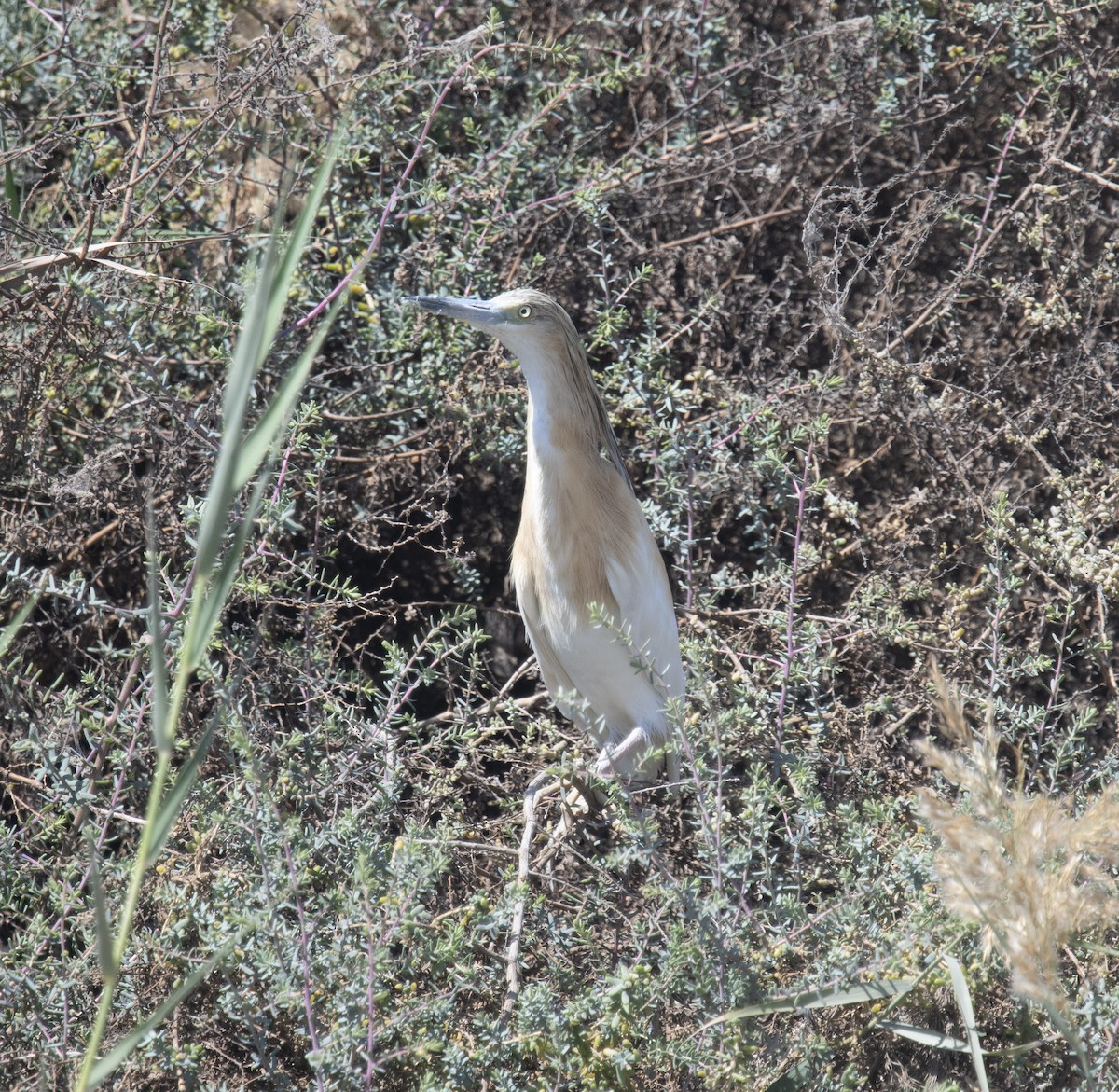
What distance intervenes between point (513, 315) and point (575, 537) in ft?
1.96

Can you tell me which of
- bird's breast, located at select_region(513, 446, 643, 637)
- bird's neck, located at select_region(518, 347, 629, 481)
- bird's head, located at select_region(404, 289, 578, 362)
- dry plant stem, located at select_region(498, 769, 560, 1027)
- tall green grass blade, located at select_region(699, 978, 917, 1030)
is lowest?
tall green grass blade, located at select_region(699, 978, 917, 1030)

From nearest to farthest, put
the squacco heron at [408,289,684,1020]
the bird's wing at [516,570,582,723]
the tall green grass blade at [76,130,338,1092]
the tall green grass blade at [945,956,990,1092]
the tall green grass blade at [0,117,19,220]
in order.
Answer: the tall green grass blade at [76,130,338,1092] < the tall green grass blade at [945,956,990,1092] < the tall green grass blade at [0,117,19,220] < the squacco heron at [408,289,684,1020] < the bird's wing at [516,570,582,723]

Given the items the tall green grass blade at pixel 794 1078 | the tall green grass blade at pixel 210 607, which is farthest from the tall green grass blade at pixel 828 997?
the tall green grass blade at pixel 210 607

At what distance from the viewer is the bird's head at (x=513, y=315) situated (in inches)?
109

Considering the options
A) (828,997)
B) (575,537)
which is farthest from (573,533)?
(828,997)

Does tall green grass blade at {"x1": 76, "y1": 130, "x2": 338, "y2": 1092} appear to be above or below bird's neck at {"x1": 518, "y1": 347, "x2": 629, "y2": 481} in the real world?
above

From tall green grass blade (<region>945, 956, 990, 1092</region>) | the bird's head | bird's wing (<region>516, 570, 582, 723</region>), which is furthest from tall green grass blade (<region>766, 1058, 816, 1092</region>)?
the bird's head

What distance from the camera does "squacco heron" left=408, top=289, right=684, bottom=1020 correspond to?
9.41 feet

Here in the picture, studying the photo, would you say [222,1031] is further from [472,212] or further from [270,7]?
[270,7]

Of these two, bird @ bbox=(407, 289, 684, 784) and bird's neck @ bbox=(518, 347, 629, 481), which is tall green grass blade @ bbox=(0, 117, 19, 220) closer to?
bird @ bbox=(407, 289, 684, 784)

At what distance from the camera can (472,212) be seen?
3330 mm

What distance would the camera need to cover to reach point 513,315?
279cm

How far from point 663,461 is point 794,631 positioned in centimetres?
58

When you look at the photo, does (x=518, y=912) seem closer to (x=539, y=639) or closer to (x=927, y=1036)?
(x=927, y=1036)
